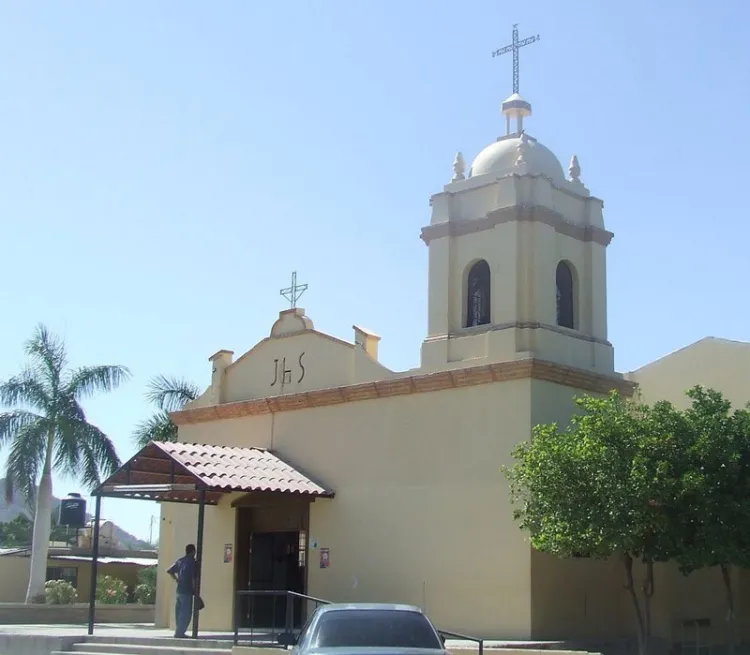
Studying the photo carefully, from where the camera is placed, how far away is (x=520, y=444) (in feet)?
62.9

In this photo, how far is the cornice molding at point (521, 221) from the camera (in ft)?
70.4

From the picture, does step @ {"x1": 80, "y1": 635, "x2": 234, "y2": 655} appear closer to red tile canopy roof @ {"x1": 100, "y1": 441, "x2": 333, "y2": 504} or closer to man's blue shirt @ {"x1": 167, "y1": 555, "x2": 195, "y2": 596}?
man's blue shirt @ {"x1": 167, "y1": 555, "x2": 195, "y2": 596}

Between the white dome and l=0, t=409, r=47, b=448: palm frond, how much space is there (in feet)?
52.2

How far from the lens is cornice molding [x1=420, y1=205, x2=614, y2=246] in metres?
21.5

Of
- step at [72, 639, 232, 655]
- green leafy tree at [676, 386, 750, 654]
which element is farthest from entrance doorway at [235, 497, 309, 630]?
green leafy tree at [676, 386, 750, 654]

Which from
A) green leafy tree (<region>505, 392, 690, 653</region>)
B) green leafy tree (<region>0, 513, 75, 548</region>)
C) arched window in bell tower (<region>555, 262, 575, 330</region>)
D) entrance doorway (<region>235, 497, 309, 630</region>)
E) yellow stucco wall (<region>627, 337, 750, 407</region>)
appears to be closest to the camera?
green leafy tree (<region>505, 392, 690, 653</region>)

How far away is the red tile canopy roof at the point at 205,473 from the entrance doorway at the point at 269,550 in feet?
3.11

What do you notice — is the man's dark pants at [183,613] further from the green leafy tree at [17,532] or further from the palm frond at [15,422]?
the green leafy tree at [17,532]

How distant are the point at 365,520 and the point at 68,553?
1098 inches

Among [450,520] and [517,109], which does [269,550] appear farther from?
[517,109]

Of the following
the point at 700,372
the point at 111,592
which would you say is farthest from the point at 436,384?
the point at 111,592

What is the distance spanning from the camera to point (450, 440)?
20688mm

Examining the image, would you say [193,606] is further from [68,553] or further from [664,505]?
[68,553]

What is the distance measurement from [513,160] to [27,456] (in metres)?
17.2
